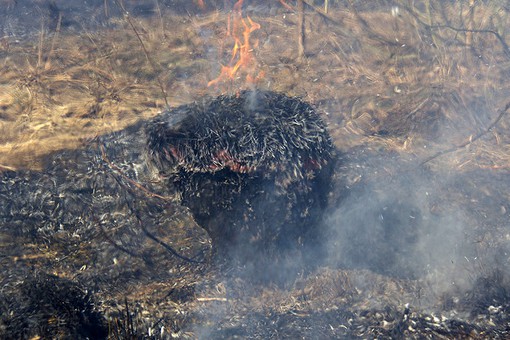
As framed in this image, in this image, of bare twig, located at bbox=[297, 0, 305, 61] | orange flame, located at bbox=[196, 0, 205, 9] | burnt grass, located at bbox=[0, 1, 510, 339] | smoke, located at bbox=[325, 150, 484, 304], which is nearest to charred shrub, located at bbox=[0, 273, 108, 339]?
burnt grass, located at bbox=[0, 1, 510, 339]

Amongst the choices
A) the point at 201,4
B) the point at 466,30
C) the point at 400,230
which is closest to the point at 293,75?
the point at 201,4

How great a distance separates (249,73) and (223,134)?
2.28m

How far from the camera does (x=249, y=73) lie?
22.0 ft

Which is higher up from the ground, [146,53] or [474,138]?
[146,53]

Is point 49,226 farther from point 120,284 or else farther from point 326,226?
point 326,226

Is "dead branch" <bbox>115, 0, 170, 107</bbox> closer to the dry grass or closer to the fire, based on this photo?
the dry grass

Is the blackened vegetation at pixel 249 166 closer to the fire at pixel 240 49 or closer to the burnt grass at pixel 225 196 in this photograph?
the burnt grass at pixel 225 196

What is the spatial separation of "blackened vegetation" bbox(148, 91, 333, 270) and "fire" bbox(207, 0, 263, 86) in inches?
47.5

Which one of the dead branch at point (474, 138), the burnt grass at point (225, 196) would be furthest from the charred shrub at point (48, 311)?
the dead branch at point (474, 138)

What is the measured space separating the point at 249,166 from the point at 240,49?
9.83 feet

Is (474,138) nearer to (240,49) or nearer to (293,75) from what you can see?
(293,75)

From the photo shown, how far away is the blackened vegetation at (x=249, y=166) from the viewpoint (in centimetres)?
488

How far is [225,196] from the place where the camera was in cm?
507

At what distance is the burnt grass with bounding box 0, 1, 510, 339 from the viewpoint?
16.6 feet
